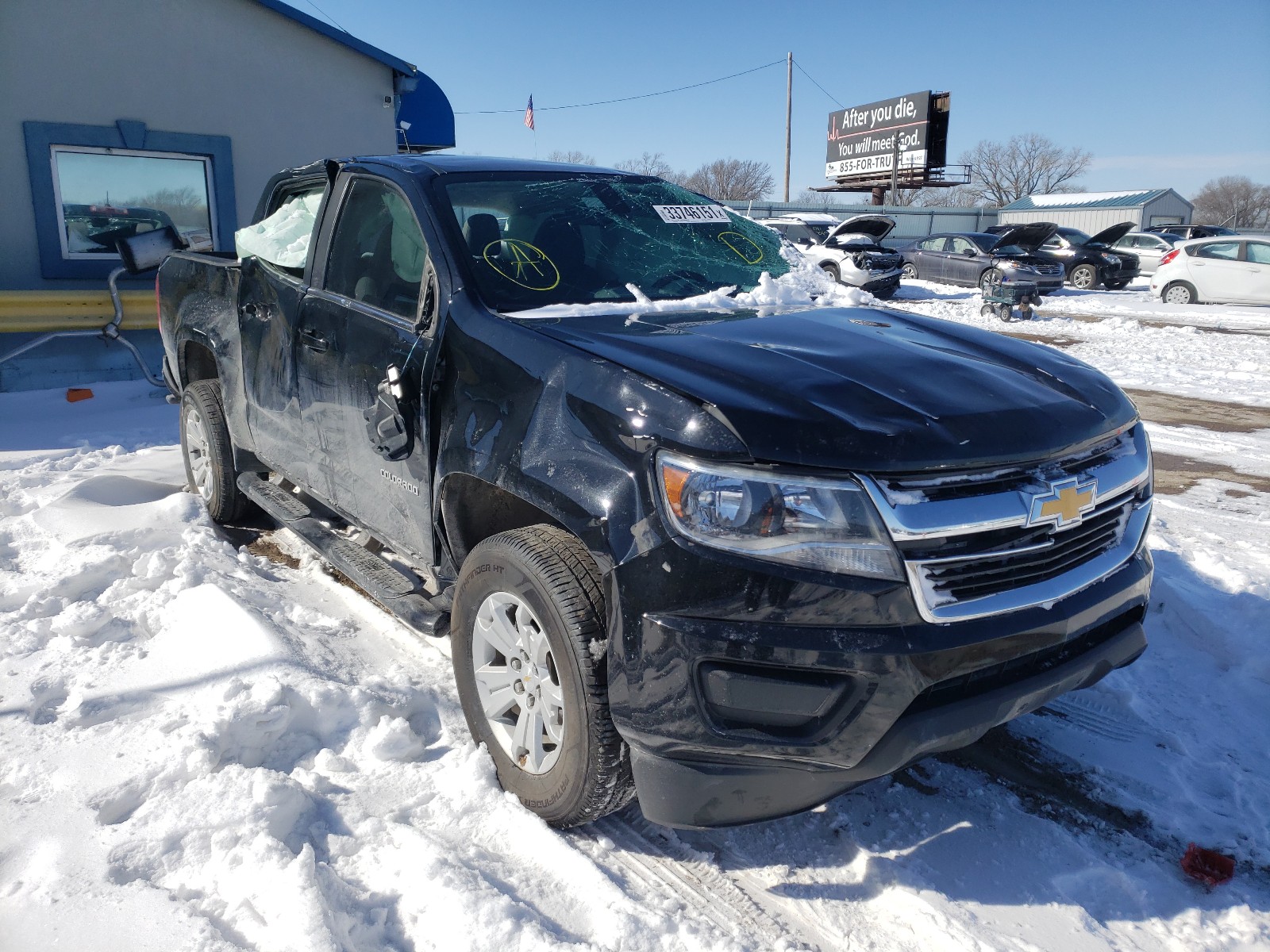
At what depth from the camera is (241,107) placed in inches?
395

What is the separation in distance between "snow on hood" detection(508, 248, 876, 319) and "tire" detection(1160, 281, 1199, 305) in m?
18.0

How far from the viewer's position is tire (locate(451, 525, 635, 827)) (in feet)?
7.36

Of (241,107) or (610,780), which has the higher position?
(241,107)

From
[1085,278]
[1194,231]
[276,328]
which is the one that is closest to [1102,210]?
[1194,231]

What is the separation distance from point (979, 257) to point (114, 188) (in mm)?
16909

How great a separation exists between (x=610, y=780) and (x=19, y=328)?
27.5 ft

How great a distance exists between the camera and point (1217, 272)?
18094 mm

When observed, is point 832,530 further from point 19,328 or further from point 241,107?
point 241,107

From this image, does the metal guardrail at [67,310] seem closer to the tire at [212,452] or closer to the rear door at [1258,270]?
the tire at [212,452]

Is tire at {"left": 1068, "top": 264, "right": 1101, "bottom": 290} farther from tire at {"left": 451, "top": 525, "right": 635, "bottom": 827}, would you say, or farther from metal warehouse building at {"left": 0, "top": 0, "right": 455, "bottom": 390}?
tire at {"left": 451, "top": 525, "right": 635, "bottom": 827}

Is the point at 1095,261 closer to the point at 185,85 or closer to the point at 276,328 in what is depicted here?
the point at 185,85

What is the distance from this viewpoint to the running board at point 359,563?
9.90ft

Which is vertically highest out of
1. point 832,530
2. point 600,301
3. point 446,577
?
point 600,301

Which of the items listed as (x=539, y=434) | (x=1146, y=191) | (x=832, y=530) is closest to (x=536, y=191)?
(x=539, y=434)
